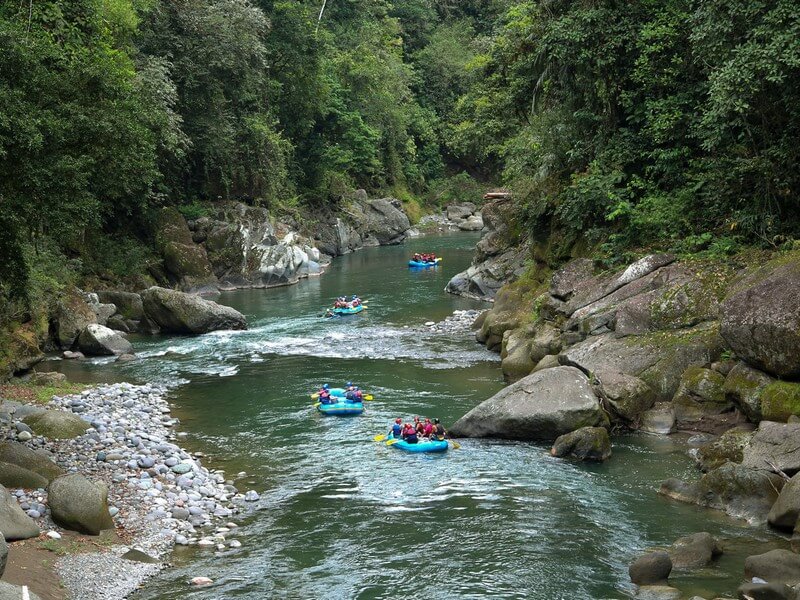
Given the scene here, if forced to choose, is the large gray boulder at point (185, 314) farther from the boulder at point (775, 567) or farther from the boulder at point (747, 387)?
the boulder at point (775, 567)

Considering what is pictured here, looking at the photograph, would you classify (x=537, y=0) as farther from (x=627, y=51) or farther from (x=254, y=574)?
(x=254, y=574)

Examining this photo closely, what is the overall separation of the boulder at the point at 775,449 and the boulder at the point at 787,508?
85 cm

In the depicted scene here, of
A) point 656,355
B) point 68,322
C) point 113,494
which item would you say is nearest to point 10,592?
point 113,494

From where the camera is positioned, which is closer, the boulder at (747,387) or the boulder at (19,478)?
the boulder at (19,478)

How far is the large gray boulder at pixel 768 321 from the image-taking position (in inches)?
565

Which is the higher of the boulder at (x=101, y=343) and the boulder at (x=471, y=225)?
the boulder at (x=471, y=225)

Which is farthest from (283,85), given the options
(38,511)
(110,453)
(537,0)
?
(38,511)

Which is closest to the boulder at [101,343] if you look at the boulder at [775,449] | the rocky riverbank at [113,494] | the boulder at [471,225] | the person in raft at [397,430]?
the rocky riverbank at [113,494]

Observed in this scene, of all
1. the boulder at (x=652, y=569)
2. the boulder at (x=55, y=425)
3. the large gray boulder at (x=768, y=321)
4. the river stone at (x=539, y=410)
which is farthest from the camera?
the river stone at (x=539, y=410)

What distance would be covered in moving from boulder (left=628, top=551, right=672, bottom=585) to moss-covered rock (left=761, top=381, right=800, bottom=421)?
522 cm

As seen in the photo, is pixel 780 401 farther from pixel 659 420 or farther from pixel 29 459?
pixel 29 459

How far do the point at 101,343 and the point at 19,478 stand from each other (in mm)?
13869

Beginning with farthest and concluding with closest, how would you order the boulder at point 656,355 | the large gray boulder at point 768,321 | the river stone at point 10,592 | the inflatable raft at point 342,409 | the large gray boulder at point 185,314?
the large gray boulder at point 185,314 < the inflatable raft at point 342,409 < the boulder at point 656,355 < the large gray boulder at point 768,321 < the river stone at point 10,592

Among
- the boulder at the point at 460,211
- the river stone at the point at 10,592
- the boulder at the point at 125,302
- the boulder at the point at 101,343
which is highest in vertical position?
the boulder at the point at 460,211
